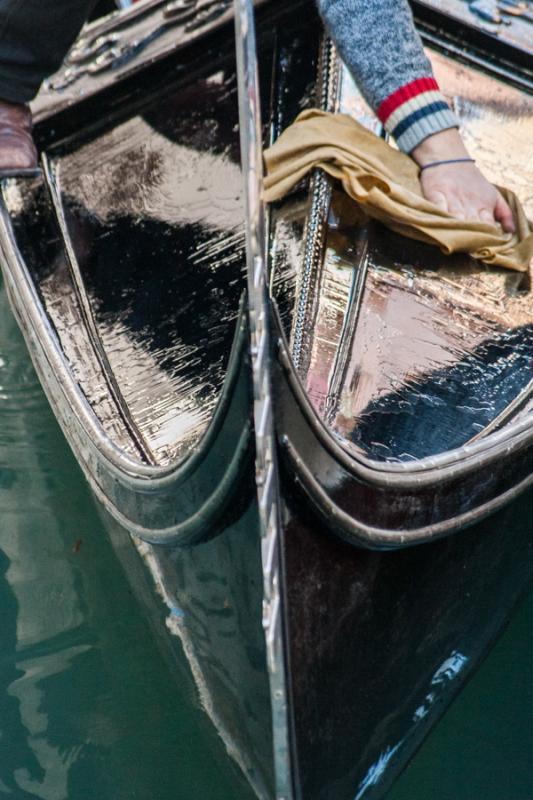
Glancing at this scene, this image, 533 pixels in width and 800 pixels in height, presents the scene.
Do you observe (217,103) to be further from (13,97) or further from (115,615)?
(115,615)

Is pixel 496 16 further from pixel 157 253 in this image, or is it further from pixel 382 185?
pixel 157 253

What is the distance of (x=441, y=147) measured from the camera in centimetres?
146

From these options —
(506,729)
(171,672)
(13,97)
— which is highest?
(13,97)

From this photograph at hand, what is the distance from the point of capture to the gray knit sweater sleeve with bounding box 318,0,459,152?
4.60 ft

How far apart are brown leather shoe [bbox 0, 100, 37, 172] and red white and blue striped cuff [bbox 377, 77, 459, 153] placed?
596mm

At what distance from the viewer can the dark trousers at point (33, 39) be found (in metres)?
1.57

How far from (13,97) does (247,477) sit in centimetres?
98

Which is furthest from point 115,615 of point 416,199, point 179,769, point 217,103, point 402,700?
point 217,103

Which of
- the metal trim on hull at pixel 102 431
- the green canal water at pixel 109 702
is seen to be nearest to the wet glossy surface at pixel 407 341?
the metal trim on hull at pixel 102 431

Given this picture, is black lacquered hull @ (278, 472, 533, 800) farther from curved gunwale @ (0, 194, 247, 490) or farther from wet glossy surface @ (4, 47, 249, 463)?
wet glossy surface @ (4, 47, 249, 463)

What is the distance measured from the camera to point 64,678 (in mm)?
1393

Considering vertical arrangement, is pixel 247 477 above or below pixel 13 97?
below

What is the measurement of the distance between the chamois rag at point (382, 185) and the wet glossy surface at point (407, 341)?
0.04 meters

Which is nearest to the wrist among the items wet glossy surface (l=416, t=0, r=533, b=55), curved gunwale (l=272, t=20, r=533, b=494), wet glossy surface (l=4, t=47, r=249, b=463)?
wet glossy surface (l=4, t=47, r=249, b=463)
